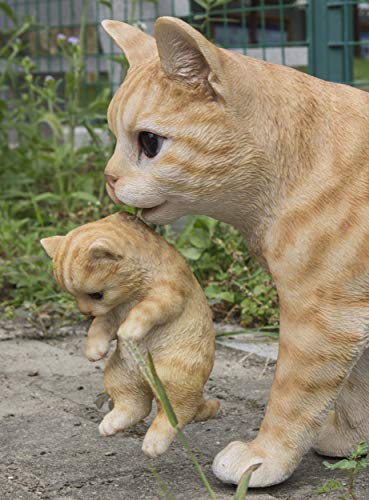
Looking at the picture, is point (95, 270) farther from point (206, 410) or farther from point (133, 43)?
point (133, 43)

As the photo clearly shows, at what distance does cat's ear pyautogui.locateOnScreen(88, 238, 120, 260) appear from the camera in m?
2.02

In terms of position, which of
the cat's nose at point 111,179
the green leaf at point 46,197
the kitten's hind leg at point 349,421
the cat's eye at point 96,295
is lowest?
the green leaf at point 46,197

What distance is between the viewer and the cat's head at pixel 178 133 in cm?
197

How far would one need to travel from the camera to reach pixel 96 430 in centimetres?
251

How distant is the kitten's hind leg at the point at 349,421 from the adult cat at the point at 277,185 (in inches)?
9.4

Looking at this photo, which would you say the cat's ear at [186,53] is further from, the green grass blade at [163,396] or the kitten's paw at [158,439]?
the kitten's paw at [158,439]

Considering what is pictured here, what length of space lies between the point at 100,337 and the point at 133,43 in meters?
0.70

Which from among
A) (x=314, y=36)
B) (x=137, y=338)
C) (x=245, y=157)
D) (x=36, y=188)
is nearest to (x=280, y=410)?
(x=137, y=338)

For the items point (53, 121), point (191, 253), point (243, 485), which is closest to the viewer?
point (243, 485)

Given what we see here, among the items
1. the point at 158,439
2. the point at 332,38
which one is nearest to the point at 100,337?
the point at 158,439

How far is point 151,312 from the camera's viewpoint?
2.01 m

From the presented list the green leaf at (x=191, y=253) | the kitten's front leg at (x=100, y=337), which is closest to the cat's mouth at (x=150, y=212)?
the kitten's front leg at (x=100, y=337)

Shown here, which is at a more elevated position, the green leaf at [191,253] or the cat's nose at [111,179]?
the cat's nose at [111,179]

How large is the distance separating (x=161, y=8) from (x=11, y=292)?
205cm
